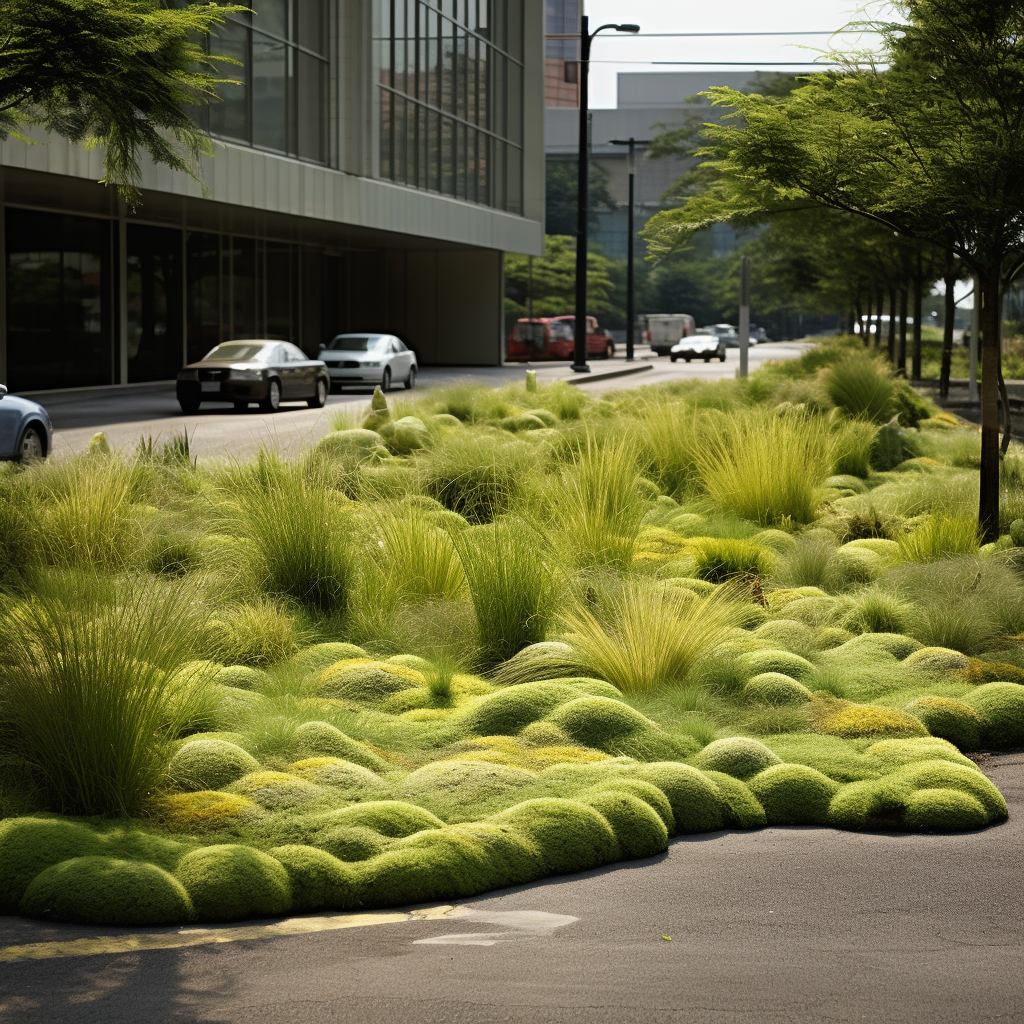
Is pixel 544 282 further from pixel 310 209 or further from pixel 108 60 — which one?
pixel 108 60

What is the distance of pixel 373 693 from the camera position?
6512 millimetres

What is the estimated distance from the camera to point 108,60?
7.23 meters

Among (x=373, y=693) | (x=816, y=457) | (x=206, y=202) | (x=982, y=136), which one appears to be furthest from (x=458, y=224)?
(x=373, y=693)

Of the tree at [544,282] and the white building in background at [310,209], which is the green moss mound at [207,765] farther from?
the tree at [544,282]

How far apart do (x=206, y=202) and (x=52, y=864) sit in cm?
2564

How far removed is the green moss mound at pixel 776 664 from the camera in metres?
6.84

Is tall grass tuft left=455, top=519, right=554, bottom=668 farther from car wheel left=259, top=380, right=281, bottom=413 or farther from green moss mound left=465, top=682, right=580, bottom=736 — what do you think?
car wheel left=259, top=380, right=281, bottom=413

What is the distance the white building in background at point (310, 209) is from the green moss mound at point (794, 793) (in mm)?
15107

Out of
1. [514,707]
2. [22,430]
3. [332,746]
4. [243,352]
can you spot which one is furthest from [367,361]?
[332,746]

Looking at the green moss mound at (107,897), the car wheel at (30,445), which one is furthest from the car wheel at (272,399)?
the green moss mound at (107,897)

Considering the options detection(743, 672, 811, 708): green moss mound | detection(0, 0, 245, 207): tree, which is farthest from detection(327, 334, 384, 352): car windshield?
detection(743, 672, 811, 708): green moss mound

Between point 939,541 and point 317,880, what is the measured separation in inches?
238

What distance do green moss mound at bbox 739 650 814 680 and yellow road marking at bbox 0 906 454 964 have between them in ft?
9.37

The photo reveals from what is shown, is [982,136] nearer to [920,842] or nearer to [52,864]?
[920,842]
